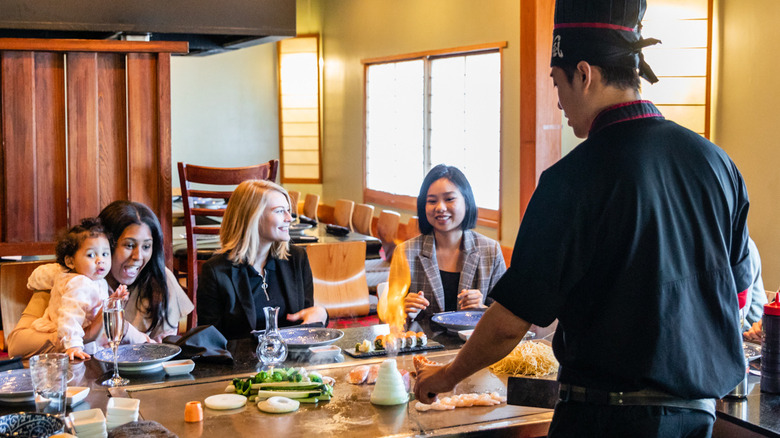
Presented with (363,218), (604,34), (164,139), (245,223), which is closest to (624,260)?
(604,34)

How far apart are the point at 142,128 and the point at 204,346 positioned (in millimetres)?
1717

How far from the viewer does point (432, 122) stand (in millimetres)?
7773

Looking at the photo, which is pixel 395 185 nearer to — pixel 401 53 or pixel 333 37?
pixel 401 53

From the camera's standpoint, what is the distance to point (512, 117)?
6.24 m

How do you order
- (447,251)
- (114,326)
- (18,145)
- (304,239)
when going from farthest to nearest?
(304,239) < (18,145) < (447,251) < (114,326)

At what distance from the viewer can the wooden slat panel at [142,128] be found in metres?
3.81

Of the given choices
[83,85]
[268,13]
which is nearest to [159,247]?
[83,85]

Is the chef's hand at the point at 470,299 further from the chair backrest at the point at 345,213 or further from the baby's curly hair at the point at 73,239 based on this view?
the chair backrest at the point at 345,213

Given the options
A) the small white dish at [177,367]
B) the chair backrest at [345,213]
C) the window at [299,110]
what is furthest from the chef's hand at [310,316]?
the window at [299,110]

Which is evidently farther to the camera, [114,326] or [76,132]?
[76,132]

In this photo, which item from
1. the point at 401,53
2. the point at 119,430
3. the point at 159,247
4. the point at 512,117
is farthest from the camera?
the point at 401,53

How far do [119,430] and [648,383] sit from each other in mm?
1124

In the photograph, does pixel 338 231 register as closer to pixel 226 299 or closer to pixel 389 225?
pixel 389 225

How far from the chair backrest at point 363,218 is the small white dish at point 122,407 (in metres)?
4.91
